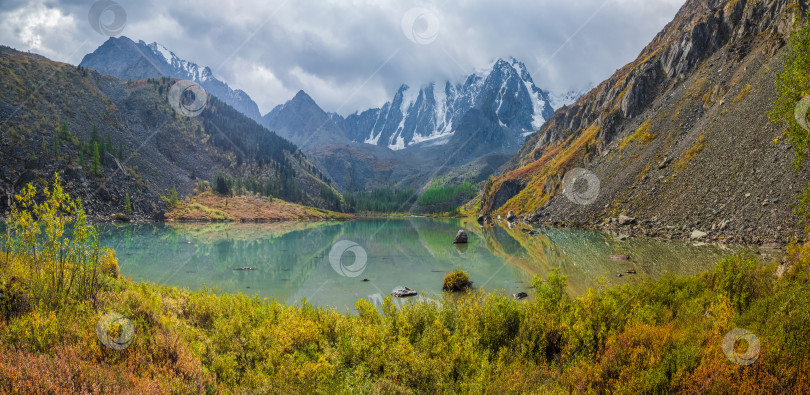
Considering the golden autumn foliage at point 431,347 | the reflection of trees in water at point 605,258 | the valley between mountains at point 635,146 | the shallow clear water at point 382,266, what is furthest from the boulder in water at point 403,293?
the valley between mountains at point 635,146

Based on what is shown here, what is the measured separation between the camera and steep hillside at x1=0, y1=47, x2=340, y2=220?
9375 centimetres

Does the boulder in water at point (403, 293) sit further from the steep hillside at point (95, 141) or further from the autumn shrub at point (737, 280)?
the steep hillside at point (95, 141)

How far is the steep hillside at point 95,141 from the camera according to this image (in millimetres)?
93750

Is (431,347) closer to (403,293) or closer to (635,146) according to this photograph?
(403,293)

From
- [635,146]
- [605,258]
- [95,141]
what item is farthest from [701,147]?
[95,141]

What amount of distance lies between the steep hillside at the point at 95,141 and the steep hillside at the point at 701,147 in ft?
422

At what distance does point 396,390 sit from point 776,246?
4127 cm

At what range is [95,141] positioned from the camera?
111m

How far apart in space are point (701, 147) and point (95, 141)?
160 metres

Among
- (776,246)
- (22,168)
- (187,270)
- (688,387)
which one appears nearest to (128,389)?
(688,387)

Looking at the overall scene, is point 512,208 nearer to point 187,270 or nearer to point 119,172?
point 187,270

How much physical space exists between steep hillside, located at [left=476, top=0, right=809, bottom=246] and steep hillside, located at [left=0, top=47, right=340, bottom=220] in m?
129

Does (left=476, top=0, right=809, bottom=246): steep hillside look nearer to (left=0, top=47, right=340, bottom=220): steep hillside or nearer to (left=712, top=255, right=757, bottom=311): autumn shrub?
(left=712, top=255, right=757, bottom=311): autumn shrub

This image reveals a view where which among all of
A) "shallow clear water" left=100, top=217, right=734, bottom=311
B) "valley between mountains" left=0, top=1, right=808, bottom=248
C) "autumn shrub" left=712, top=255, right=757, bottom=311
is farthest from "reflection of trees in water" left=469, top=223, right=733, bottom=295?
"autumn shrub" left=712, top=255, right=757, bottom=311
